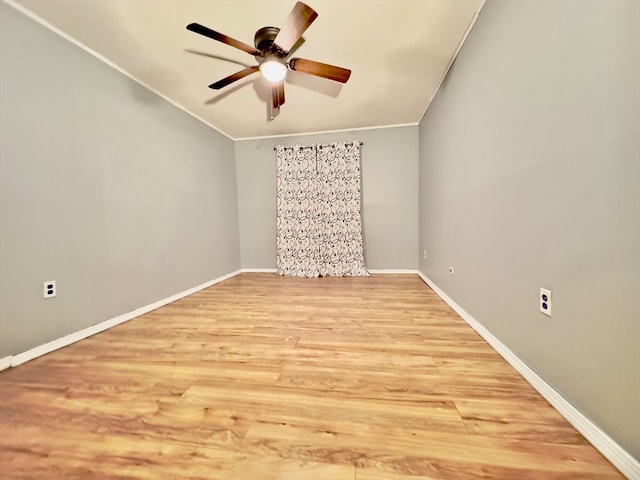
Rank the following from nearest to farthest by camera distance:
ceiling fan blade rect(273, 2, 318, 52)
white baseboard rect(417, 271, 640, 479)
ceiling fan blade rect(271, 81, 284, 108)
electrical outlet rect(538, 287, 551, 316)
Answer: white baseboard rect(417, 271, 640, 479)
electrical outlet rect(538, 287, 551, 316)
ceiling fan blade rect(273, 2, 318, 52)
ceiling fan blade rect(271, 81, 284, 108)

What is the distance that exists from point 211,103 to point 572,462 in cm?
362

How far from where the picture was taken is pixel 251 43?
6.03 ft

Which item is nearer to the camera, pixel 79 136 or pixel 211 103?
pixel 79 136

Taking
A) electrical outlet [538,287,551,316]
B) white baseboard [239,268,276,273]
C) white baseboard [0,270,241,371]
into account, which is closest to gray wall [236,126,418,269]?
white baseboard [239,268,276,273]

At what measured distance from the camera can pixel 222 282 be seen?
3447 mm

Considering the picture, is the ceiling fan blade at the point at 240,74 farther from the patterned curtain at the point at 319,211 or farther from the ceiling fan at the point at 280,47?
the patterned curtain at the point at 319,211

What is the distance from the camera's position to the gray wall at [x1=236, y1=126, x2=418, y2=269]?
3586mm

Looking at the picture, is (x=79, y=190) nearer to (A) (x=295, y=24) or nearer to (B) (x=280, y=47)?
(B) (x=280, y=47)

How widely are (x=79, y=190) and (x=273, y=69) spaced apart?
168 cm

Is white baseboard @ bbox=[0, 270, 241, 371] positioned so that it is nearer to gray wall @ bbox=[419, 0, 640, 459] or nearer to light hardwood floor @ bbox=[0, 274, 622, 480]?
light hardwood floor @ bbox=[0, 274, 622, 480]

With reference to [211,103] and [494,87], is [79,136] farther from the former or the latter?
[494,87]

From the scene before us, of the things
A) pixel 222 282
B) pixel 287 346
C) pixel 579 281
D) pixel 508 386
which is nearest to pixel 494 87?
pixel 579 281

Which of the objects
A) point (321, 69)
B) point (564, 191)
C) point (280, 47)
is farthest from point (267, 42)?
point (564, 191)

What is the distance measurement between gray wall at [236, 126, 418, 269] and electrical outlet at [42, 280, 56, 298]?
267 cm
